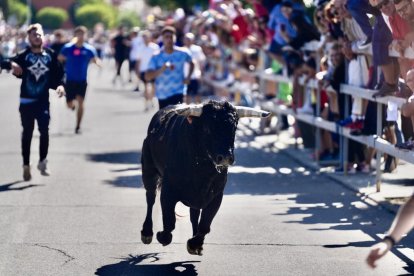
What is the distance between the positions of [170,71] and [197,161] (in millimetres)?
7482

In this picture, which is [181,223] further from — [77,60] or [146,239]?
[77,60]

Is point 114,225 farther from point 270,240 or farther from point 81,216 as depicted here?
point 270,240

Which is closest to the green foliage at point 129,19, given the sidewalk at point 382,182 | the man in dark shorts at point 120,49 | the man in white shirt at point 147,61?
the man in dark shorts at point 120,49

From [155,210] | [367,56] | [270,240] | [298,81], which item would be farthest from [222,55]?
[270,240]

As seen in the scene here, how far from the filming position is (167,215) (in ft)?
34.4

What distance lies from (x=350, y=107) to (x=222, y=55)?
43.3ft

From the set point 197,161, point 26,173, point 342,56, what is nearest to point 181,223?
point 197,161

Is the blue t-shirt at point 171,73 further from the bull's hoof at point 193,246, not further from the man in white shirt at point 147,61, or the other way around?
the man in white shirt at point 147,61

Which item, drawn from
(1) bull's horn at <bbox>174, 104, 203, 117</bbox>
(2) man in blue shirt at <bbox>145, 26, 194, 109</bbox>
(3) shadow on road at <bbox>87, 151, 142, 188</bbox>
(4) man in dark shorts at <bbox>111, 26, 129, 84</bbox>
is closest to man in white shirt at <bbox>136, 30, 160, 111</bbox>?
(3) shadow on road at <bbox>87, 151, 142, 188</bbox>

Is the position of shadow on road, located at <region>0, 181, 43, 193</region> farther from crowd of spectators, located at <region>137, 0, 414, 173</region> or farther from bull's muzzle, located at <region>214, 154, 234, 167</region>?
bull's muzzle, located at <region>214, 154, 234, 167</region>

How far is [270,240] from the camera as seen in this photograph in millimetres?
11547

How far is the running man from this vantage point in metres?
15.7

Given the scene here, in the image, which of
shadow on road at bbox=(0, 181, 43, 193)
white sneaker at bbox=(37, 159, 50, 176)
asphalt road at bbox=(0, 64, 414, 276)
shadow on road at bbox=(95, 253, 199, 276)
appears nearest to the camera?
shadow on road at bbox=(95, 253, 199, 276)

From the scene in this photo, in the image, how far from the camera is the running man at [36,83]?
15742 mm
